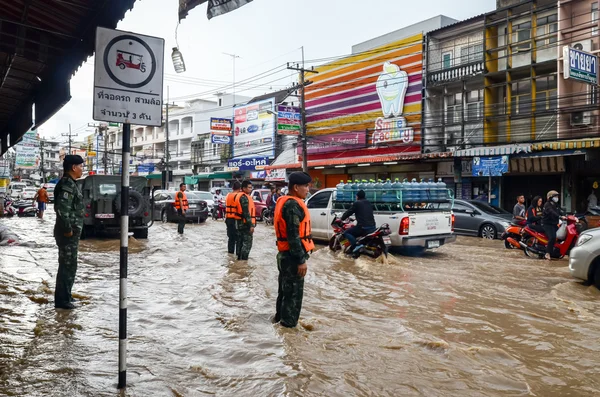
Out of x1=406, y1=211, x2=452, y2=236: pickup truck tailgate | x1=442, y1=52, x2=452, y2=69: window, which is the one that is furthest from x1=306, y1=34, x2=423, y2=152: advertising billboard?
x1=406, y1=211, x2=452, y2=236: pickup truck tailgate

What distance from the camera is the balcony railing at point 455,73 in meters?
22.9

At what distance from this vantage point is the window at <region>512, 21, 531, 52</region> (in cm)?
2164

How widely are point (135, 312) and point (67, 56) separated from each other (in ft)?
12.4

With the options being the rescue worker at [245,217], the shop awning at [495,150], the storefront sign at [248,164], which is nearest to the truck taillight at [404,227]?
the rescue worker at [245,217]

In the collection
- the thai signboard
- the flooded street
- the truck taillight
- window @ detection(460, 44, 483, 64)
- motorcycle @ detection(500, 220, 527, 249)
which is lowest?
the flooded street

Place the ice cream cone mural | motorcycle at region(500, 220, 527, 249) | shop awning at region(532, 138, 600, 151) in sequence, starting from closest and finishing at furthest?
motorcycle at region(500, 220, 527, 249), shop awning at region(532, 138, 600, 151), the ice cream cone mural

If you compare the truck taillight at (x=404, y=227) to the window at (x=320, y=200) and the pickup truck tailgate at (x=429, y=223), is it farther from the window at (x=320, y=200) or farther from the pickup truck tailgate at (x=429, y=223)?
the window at (x=320, y=200)

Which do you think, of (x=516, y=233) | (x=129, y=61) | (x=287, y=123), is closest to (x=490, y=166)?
(x=516, y=233)

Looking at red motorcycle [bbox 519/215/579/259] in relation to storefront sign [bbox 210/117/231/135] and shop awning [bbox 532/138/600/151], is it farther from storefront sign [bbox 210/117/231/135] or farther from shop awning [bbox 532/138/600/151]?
storefront sign [bbox 210/117/231/135]

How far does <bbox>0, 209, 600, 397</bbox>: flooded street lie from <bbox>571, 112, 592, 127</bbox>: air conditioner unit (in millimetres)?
12269

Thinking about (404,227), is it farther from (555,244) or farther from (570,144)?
(570,144)

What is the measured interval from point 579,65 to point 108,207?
16762 mm

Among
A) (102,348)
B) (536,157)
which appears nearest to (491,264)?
(102,348)

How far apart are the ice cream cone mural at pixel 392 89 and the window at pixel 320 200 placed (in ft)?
48.1
